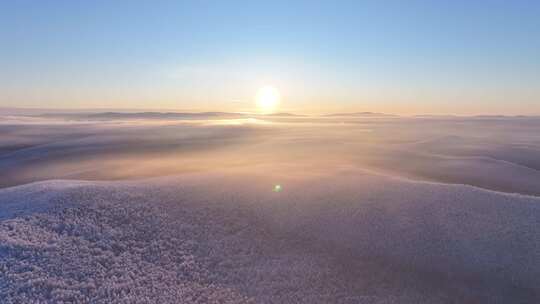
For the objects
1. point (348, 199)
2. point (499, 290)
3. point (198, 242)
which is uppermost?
point (348, 199)

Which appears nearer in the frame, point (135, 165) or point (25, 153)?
point (135, 165)

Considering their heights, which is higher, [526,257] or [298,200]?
[298,200]

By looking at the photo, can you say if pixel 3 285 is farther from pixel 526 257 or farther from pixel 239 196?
pixel 526 257

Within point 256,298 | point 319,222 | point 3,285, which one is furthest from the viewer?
point 319,222

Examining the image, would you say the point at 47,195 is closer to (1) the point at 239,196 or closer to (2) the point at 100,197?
(2) the point at 100,197

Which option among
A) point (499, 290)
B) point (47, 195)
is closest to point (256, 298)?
point (499, 290)

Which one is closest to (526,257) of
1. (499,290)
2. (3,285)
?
(499,290)

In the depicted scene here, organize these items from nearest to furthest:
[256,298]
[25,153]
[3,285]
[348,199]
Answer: [3,285] → [256,298] → [348,199] → [25,153]
